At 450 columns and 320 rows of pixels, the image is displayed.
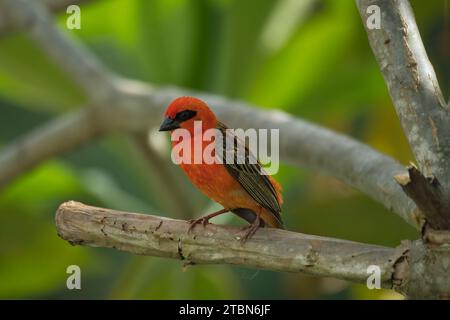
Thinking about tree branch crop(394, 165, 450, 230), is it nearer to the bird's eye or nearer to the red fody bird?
the red fody bird

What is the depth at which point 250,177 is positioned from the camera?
2.80 m

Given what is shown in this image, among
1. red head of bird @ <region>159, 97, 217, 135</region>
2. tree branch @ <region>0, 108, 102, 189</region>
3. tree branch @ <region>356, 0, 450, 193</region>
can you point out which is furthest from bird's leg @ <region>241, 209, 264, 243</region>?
tree branch @ <region>0, 108, 102, 189</region>

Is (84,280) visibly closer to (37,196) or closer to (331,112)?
(37,196)

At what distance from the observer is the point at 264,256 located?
2463mm

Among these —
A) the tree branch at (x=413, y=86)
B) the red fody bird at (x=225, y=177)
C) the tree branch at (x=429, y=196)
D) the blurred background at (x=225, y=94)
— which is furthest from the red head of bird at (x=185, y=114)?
the blurred background at (x=225, y=94)

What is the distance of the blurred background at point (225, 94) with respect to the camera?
4820 mm

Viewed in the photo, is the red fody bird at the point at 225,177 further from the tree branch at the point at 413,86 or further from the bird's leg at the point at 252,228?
the tree branch at the point at 413,86

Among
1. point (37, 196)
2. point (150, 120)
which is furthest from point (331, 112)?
point (37, 196)

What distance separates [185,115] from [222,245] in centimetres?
45

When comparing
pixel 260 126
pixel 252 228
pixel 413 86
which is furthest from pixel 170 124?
pixel 260 126

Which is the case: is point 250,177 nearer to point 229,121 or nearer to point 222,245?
point 222,245

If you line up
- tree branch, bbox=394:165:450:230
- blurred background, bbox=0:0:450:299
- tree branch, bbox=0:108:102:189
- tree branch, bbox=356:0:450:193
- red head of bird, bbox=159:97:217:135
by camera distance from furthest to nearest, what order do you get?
1. blurred background, bbox=0:0:450:299
2. tree branch, bbox=0:108:102:189
3. red head of bird, bbox=159:97:217:135
4. tree branch, bbox=356:0:450:193
5. tree branch, bbox=394:165:450:230

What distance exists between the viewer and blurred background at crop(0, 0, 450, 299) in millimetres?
4820
